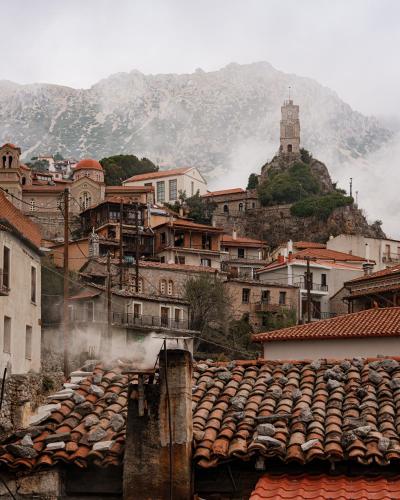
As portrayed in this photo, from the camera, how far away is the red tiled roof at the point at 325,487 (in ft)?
39.0

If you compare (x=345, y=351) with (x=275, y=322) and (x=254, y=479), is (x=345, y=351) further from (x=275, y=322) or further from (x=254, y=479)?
(x=275, y=322)

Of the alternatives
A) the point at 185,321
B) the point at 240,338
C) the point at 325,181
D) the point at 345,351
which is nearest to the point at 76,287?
the point at 185,321

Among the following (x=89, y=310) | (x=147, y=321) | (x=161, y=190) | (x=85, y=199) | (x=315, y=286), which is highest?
(x=161, y=190)

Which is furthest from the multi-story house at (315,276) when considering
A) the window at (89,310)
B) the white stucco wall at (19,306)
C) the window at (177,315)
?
the white stucco wall at (19,306)

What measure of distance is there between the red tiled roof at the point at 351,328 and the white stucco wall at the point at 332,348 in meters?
0.19

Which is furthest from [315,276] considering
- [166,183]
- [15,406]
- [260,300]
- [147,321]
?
[15,406]

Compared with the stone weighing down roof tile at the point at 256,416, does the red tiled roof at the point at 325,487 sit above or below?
below

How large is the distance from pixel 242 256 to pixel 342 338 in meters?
77.2

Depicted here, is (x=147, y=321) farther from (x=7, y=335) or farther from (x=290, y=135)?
(x=290, y=135)

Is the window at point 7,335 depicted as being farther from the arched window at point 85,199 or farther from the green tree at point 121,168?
the green tree at point 121,168

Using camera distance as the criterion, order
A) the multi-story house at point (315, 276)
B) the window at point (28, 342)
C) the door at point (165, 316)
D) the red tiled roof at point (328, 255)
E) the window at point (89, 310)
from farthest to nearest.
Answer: the red tiled roof at point (328, 255)
the multi-story house at point (315, 276)
the door at point (165, 316)
the window at point (89, 310)
the window at point (28, 342)

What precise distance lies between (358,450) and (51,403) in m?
5.14

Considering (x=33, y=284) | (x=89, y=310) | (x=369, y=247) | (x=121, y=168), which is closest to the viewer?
(x=33, y=284)

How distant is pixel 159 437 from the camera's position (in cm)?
1305
